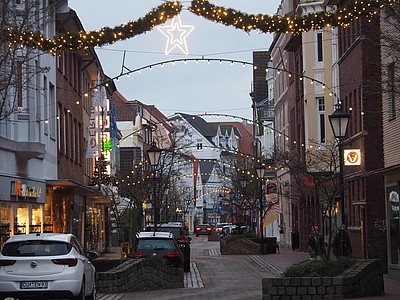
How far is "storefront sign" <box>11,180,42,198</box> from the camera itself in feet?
95.5

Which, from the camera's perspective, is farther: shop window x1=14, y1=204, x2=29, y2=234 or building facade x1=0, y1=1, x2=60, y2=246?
shop window x1=14, y1=204, x2=29, y2=234

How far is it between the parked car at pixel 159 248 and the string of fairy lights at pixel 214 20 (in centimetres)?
1232

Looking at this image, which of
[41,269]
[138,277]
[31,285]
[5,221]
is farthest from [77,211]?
[31,285]

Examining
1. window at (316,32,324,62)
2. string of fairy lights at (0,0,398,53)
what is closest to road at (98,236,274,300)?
string of fairy lights at (0,0,398,53)

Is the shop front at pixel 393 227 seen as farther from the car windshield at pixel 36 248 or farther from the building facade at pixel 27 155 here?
the car windshield at pixel 36 248

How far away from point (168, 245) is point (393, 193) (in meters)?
7.86

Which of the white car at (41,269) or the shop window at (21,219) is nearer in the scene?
the white car at (41,269)

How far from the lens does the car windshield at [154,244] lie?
2975cm

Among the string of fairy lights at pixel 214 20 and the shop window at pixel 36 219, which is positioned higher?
the string of fairy lights at pixel 214 20

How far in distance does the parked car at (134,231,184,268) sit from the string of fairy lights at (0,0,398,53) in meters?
12.3

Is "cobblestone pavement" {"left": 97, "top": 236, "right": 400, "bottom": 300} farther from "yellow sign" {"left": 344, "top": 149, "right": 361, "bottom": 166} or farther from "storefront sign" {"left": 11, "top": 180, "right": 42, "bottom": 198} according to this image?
"storefront sign" {"left": 11, "top": 180, "right": 42, "bottom": 198}

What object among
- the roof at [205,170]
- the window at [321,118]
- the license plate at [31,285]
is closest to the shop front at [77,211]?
the window at [321,118]

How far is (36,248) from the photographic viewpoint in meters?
18.8

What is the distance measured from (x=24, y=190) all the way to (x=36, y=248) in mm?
11839
